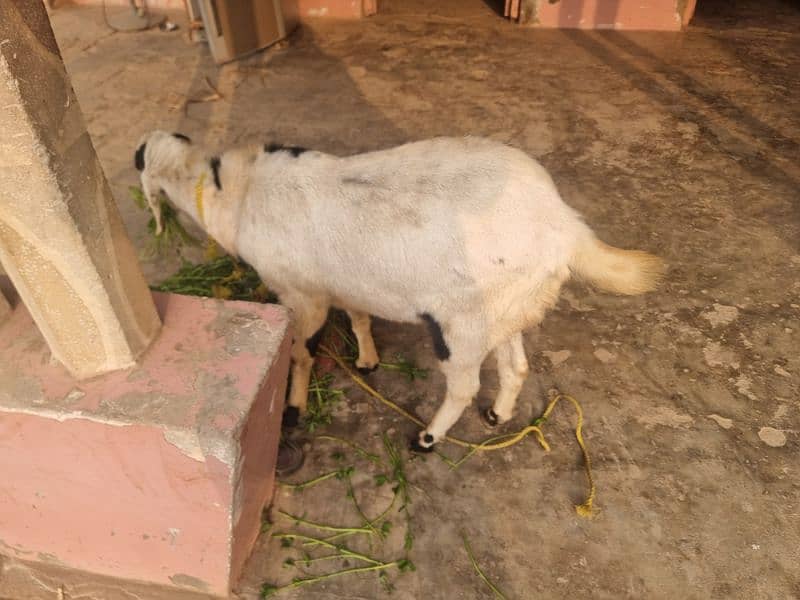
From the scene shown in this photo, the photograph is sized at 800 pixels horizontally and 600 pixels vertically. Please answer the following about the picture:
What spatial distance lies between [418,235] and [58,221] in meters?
1.29

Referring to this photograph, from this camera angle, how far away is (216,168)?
301 centimetres

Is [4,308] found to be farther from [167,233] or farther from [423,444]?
[423,444]

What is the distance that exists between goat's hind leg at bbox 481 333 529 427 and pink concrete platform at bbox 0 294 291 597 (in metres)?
1.20

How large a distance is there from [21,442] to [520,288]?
2017 millimetres

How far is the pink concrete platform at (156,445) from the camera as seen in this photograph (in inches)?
84.1

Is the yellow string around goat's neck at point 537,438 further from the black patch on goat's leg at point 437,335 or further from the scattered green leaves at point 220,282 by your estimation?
the scattered green leaves at point 220,282

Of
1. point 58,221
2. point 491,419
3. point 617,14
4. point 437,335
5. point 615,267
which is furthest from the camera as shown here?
point 617,14

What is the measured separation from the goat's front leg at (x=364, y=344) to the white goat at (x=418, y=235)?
0.45 m

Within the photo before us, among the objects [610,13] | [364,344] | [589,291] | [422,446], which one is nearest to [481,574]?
[422,446]

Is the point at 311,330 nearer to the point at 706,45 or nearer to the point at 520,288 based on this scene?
the point at 520,288

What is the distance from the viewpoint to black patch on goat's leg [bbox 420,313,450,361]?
269 cm

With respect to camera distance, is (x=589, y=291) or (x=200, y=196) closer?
(x=200, y=196)

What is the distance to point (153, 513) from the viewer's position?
2.46 m

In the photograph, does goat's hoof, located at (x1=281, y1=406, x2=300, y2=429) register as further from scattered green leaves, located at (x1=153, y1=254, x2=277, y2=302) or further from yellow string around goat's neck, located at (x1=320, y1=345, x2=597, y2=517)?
scattered green leaves, located at (x1=153, y1=254, x2=277, y2=302)
